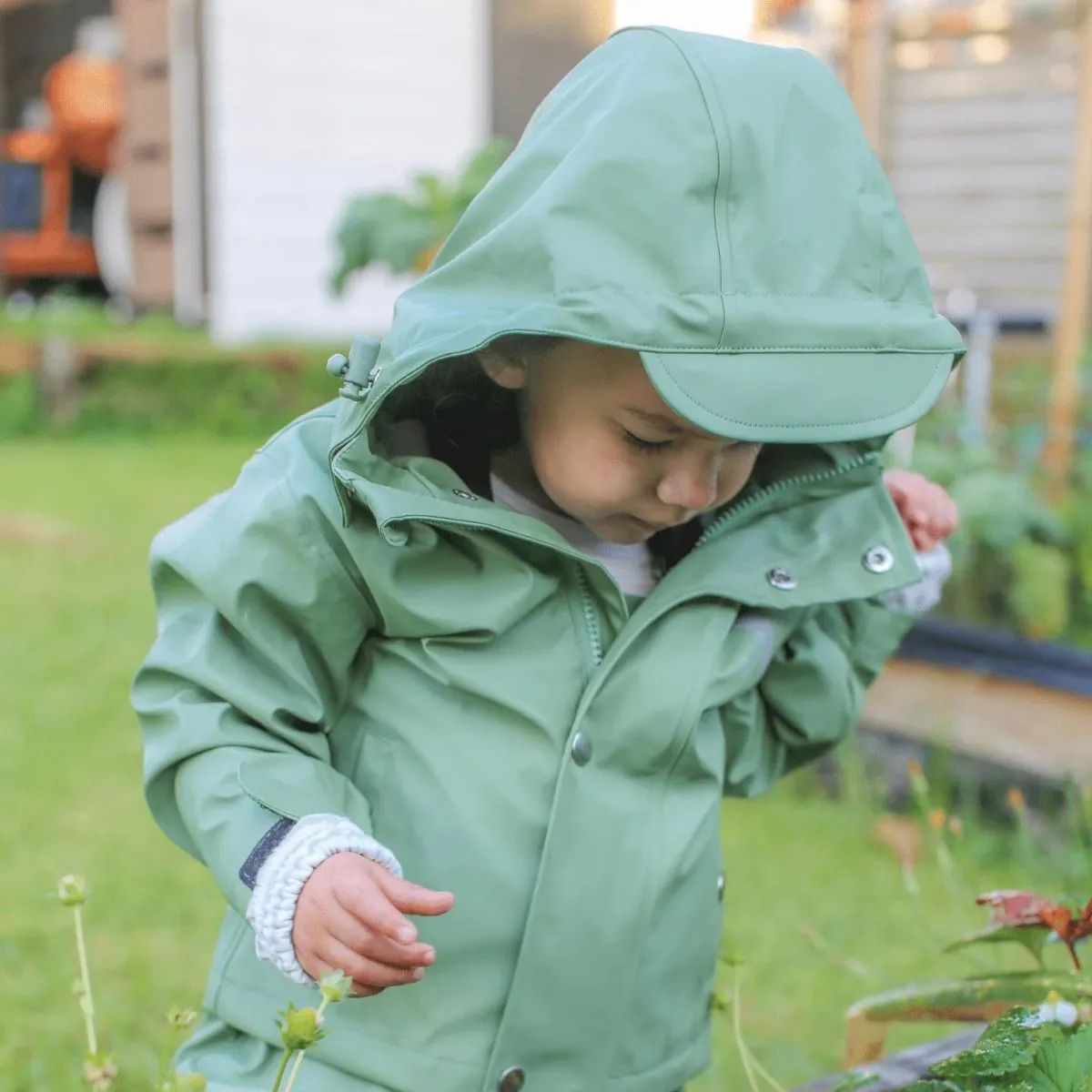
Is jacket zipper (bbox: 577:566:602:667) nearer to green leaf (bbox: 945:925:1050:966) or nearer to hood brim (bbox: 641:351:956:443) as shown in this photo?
hood brim (bbox: 641:351:956:443)

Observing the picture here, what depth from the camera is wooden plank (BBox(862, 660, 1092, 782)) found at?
9.39 feet

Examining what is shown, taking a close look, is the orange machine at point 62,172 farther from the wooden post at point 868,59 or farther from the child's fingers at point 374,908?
the child's fingers at point 374,908

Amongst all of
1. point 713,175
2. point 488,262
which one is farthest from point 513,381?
point 713,175

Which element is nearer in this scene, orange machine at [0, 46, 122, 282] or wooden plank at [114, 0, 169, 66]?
wooden plank at [114, 0, 169, 66]

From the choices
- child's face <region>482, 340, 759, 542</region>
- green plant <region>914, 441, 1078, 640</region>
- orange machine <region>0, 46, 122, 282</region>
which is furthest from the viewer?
orange machine <region>0, 46, 122, 282</region>

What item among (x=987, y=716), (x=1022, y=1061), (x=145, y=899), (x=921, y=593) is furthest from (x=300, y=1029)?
(x=987, y=716)

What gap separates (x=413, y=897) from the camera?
1167 mm

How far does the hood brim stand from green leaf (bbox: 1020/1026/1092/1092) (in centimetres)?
51

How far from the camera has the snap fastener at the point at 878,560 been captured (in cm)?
155

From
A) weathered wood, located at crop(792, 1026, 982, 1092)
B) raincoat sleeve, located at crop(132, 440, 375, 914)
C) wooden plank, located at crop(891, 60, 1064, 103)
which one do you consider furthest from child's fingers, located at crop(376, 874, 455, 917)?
wooden plank, located at crop(891, 60, 1064, 103)

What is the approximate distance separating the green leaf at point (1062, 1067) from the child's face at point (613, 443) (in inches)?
21.6

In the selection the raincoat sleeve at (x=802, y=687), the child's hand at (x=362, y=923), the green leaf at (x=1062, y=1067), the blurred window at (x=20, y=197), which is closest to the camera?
the green leaf at (x=1062, y=1067)

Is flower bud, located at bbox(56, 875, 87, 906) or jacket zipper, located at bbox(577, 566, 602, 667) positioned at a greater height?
jacket zipper, located at bbox(577, 566, 602, 667)

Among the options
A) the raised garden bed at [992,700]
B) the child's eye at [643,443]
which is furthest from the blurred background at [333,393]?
the child's eye at [643,443]
